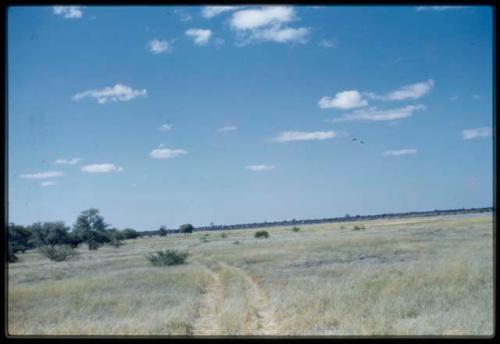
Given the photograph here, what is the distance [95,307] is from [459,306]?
5.89 meters

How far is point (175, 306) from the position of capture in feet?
27.0

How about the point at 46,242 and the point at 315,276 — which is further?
the point at 46,242

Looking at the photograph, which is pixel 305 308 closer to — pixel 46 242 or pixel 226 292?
pixel 226 292

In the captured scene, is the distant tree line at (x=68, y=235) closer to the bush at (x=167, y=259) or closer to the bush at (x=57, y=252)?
the bush at (x=57, y=252)

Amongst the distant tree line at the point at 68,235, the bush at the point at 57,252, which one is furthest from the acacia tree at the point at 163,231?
the bush at the point at 57,252

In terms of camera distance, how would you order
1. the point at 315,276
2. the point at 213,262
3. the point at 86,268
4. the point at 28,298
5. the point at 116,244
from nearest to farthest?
the point at 28,298
the point at 315,276
the point at 86,268
the point at 213,262
the point at 116,244

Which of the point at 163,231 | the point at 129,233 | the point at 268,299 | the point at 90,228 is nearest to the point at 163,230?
the point at 163,231

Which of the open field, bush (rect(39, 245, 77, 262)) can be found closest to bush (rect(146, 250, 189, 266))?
the open field

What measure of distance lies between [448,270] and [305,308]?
451cm

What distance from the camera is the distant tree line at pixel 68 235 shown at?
2017 cm

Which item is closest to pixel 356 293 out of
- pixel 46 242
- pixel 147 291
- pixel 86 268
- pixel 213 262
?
pixel 147 291

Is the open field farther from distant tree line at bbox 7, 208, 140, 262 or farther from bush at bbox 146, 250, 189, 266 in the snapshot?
distant tree line at bbox 7, 208, 140, 262

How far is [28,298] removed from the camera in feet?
29.9
